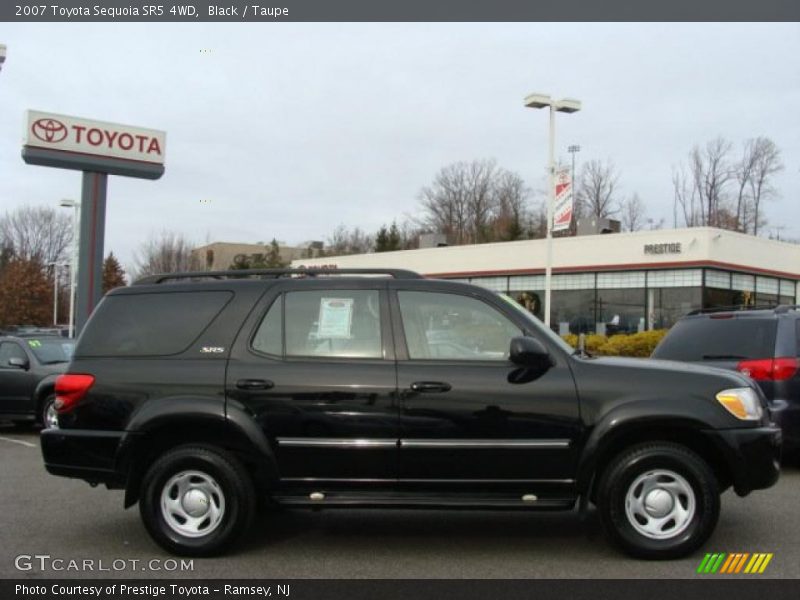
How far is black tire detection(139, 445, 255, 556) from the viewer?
5219 millimetres

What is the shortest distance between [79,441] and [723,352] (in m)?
6.37

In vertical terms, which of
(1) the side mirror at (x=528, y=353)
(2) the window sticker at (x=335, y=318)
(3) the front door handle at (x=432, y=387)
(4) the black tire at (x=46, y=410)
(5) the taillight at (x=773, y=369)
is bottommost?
(4) the black tire at (x=46, y=410)

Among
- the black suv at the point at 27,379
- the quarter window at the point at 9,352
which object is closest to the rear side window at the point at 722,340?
the black suv at the point at 27,379

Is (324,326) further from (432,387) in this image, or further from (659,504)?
(659,504)

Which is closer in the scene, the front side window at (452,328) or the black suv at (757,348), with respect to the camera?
the front side window at (452,328)

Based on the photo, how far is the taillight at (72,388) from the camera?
5.37 meters

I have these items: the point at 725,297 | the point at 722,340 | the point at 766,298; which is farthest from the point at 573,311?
the point at 722,340

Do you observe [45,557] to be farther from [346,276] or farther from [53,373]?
[53,373]

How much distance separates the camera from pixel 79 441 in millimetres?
5348

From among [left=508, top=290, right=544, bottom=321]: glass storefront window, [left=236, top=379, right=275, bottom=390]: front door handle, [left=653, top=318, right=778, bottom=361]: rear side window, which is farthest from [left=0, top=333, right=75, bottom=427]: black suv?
[left=508, top=290, right=544, bottom=321]: glass storefront window

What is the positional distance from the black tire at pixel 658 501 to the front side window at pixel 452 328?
1.12 meters

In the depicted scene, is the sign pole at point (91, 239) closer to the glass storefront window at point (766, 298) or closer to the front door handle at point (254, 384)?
the front door handle at point (254, 384)
